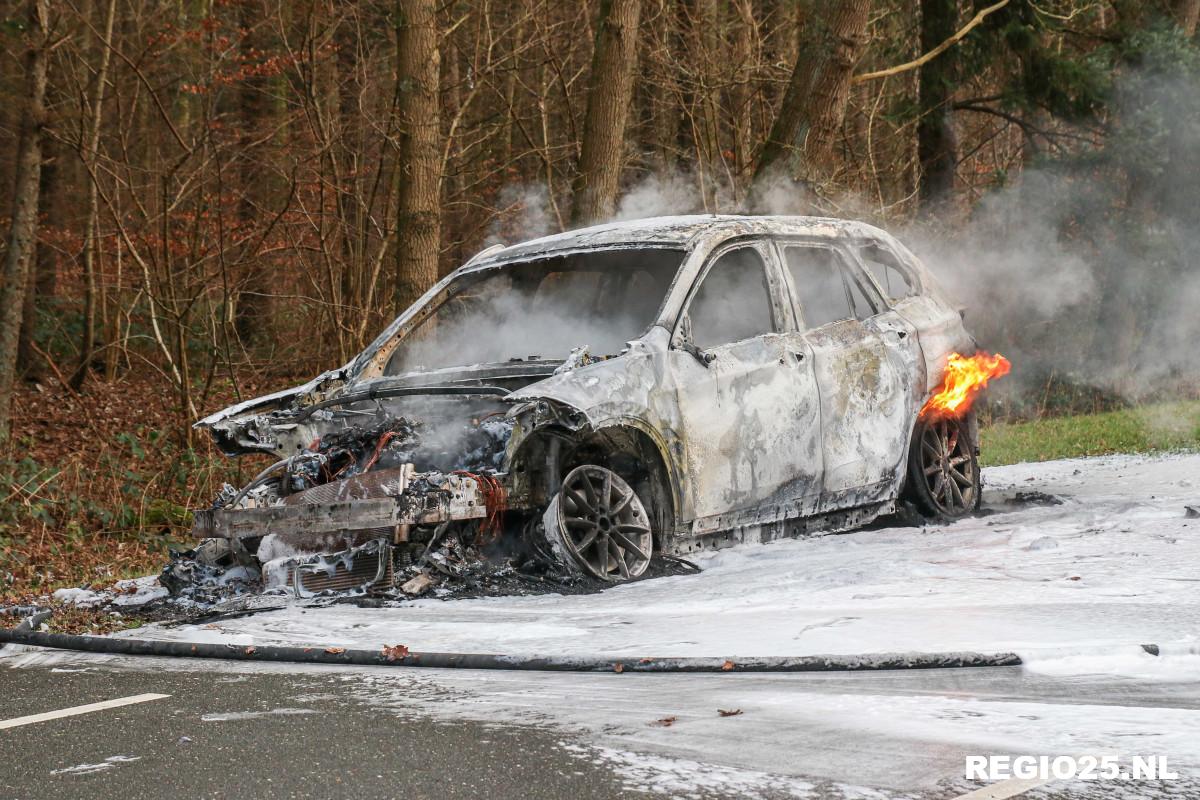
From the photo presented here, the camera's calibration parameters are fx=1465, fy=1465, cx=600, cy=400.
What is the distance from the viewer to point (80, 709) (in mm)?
5199

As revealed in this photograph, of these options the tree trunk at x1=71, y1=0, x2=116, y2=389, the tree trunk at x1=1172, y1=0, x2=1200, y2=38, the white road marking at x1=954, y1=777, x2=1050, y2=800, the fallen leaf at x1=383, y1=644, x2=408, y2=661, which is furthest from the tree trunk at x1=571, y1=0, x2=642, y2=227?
the tree trunk at x1=1172, y1=0, x2=1200, y2=38

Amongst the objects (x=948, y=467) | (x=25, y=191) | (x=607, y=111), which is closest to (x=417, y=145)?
(x=607, y=111)

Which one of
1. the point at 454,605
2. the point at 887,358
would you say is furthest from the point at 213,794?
the point at 887,358

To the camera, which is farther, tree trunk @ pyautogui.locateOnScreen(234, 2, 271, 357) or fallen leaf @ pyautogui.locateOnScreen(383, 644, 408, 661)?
tree trunk @ pyautogui.locateOnScreen(234, 2, 271, 357)

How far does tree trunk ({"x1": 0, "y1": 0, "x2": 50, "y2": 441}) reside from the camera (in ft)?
49.8

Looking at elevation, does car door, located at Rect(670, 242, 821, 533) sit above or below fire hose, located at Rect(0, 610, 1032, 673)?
above

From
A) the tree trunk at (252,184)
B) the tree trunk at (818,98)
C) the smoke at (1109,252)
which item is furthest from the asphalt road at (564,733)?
the smoke at (1109,252)

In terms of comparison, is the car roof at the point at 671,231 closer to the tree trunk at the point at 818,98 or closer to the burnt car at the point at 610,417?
the burnt car at the point at 610,417

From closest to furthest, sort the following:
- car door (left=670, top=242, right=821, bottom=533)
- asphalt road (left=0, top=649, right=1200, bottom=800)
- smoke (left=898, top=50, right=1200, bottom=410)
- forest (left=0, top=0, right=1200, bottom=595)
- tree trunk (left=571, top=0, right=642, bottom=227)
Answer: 1. asphalt road (left=0, top=649, right=1200, bottom=800)
2. car door (left=670, top=242, right=821, bottom=533)
3. tree trunk (left=571, top=0, right=642, bottom=227)
4. forest (left=0, top=0, right=1200, bottom=595)
5. smoke (left=898, top=50, right=1200, bottom=410)

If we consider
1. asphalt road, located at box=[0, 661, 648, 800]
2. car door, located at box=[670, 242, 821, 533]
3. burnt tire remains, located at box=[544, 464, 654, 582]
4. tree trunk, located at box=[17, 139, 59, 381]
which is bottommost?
asphalt road, located at box=[0, 661, 648, 800]

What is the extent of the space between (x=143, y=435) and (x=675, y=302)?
38.0ft

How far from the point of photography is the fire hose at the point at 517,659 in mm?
5242

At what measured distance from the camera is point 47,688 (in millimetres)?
5645

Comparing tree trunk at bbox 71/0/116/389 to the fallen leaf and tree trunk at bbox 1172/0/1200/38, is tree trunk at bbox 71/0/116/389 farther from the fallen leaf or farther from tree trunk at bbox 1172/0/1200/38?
Result: tree trunk at bbox 1172/0/1200/38
